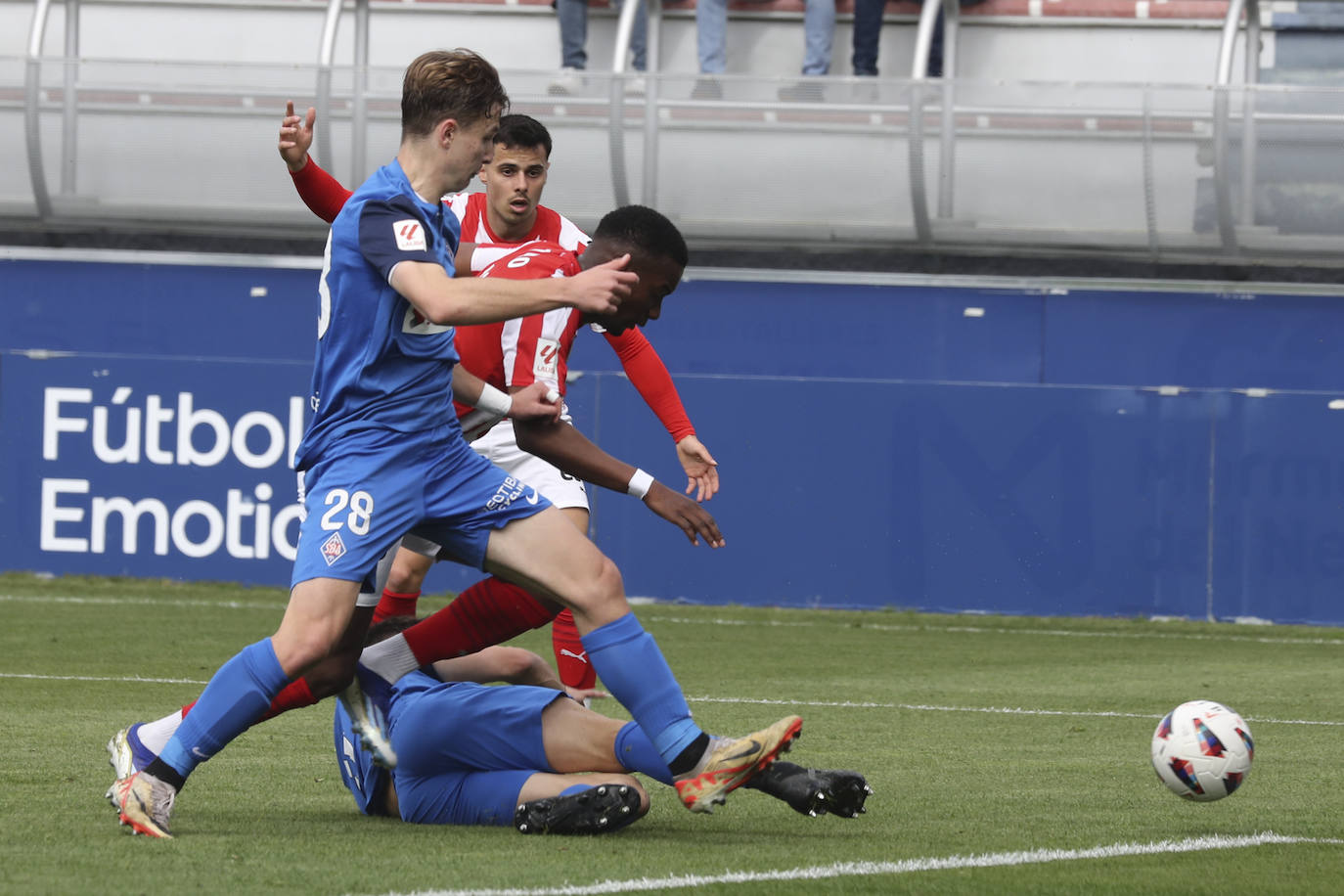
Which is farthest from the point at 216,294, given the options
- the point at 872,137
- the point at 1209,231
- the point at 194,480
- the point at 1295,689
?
the point at 1295,689

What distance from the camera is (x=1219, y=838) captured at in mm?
4691

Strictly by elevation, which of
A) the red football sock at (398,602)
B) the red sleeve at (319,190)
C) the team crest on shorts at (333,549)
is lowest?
the red football sock at (398,602)

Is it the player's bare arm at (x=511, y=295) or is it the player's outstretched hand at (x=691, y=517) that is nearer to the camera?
the player's bare arm at (x=511, y=295)

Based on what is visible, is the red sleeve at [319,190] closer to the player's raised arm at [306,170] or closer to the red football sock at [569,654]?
the player's raised arm at [306,170]

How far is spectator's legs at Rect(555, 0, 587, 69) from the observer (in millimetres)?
14484

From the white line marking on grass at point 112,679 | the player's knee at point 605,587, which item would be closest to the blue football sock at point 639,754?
the player's knee at point 605,587

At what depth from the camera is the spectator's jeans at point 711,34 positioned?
1448 centimetres

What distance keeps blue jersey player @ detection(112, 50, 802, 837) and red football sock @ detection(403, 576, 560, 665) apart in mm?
528

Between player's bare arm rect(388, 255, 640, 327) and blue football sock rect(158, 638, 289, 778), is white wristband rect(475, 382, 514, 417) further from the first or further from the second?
blue football sock rect(158, 638, 289, 778)

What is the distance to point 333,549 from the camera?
445 centimetres

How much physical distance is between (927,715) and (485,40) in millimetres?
9177

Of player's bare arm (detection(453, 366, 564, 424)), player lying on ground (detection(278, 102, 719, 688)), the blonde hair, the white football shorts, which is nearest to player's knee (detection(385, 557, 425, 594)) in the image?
player lying on ground (detection(278, 102, 719, 688))

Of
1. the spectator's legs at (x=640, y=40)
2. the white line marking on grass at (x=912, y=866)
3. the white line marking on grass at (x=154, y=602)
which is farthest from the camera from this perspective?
the spectator's legs at (x=640, y=40)

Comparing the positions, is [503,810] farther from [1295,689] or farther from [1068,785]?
[1295,689]
